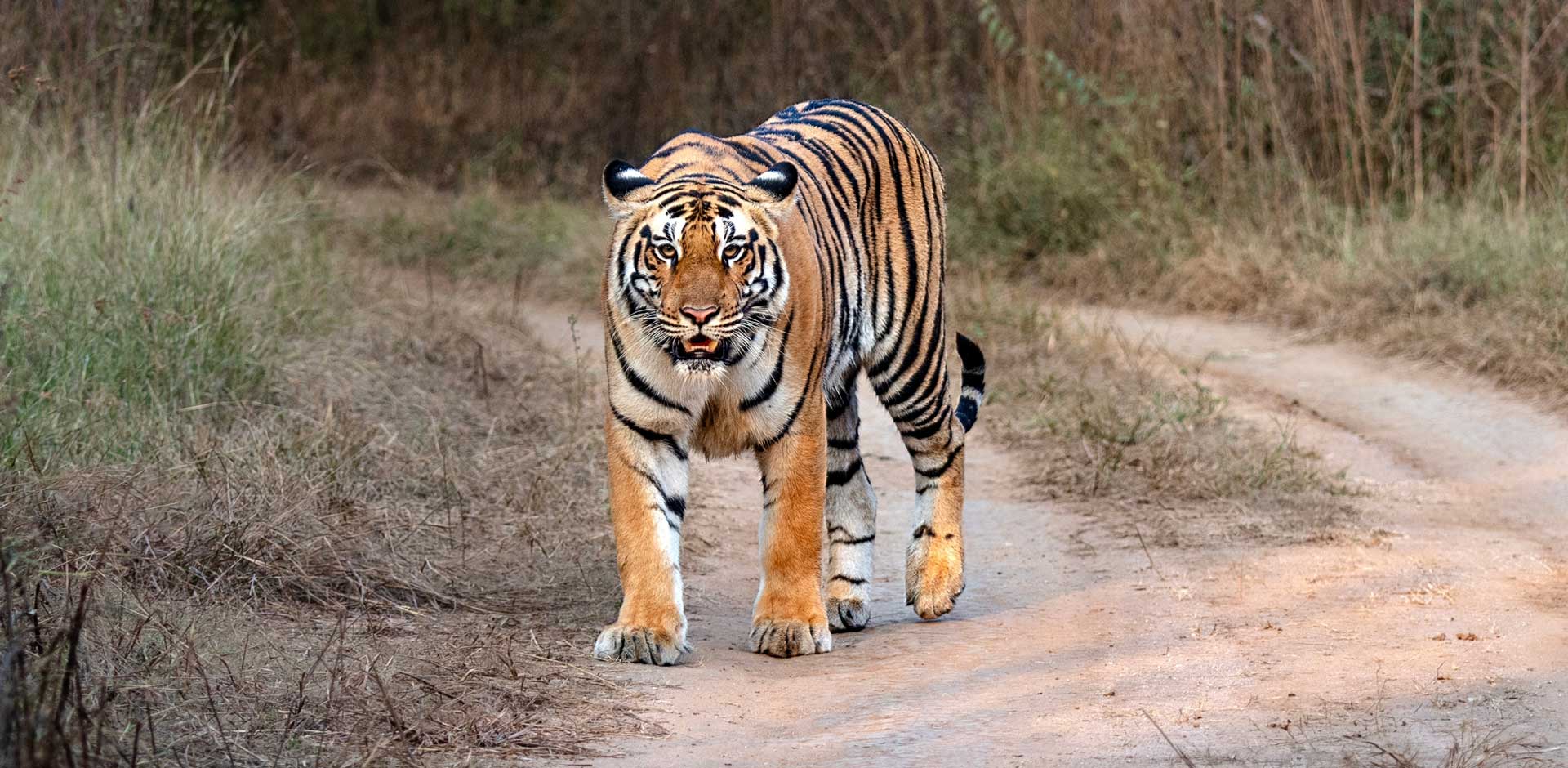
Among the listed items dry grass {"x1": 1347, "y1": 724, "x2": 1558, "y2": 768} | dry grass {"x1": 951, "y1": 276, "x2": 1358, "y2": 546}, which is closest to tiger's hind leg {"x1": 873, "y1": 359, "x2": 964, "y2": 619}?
dry grass {"x1": 951, "y1": 276, "x2": 1358, "y2": 546}

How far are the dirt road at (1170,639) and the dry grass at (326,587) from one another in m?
0.31

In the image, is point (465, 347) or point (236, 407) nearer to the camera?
point (236, 407)

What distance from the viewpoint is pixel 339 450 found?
538cm

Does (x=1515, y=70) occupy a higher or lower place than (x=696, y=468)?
higher

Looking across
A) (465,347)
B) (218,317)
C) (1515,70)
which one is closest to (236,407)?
(218,317)

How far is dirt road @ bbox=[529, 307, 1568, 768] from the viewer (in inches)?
139

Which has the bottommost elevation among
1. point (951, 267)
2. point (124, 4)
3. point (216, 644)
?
point (951, 267)

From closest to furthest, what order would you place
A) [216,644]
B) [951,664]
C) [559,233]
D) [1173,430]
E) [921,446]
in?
1. [216,644]
2. [951,664]
3. [921,446]
4. [1173,430]
5. [559,233]

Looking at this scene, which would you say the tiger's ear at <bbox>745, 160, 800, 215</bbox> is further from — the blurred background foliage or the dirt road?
the blurred background foliage

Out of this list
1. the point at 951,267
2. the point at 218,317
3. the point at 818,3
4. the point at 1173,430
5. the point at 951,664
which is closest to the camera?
the point at 951,664

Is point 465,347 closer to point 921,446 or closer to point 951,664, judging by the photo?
point 921,446

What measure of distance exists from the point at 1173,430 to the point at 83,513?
3674 millimetres

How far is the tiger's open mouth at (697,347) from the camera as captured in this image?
13.3 feet

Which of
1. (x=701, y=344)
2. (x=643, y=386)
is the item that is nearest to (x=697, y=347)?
(x=701, y=344)
